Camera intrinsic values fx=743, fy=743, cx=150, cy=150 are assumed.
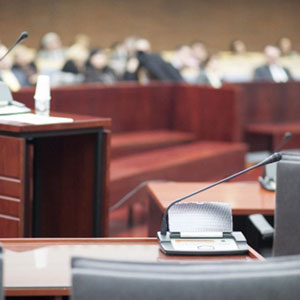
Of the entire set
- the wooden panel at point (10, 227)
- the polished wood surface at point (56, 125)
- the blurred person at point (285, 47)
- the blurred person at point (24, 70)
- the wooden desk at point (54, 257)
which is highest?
the blurred person at point (285, 47)

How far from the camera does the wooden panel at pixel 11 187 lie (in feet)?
9.91

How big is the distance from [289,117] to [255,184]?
4.28m

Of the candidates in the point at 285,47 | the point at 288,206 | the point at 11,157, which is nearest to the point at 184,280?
the point at 288,206

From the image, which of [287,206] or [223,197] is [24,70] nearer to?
[223,197]

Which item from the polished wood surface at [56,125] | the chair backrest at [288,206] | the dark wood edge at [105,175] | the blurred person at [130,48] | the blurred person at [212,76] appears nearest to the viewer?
the chair backrest at [288,206]

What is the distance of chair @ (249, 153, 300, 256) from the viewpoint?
245 centimetres

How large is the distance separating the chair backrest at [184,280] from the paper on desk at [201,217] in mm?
779

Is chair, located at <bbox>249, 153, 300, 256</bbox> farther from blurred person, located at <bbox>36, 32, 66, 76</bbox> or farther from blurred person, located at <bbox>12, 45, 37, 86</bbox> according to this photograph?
blurred person, located at <bbox>36, 32, 66, 76</bbox>

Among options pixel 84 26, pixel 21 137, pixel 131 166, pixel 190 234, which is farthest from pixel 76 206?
pixel 84 26

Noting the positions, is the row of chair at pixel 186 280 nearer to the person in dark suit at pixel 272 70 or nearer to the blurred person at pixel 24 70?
the blurred person at pixel 24 70

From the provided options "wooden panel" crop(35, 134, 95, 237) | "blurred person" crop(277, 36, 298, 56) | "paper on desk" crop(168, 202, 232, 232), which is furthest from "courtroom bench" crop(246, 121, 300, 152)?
"blurred person" crop(277, 36, 298, 56)

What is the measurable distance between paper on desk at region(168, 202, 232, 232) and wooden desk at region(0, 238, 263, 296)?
3.8 inches

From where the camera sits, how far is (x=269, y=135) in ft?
24.3

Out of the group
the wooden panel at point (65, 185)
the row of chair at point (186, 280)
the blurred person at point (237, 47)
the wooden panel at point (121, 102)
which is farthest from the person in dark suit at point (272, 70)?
the row of chair at point (186, 280)
